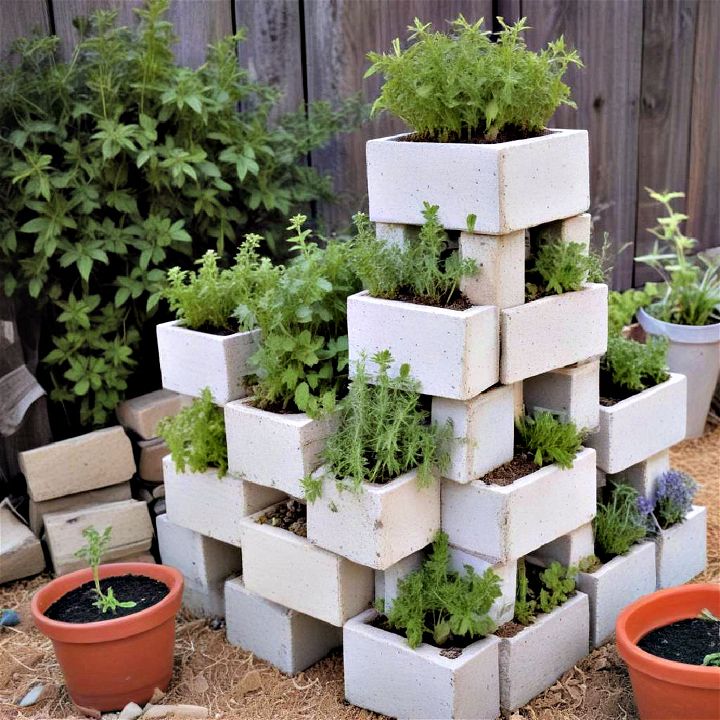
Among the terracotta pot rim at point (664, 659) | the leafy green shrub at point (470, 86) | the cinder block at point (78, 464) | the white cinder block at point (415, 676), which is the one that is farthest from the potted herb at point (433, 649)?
the cinder block at point (78, 464)

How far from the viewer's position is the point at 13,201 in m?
3.80

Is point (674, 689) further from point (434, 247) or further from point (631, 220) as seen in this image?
point (631, 220)

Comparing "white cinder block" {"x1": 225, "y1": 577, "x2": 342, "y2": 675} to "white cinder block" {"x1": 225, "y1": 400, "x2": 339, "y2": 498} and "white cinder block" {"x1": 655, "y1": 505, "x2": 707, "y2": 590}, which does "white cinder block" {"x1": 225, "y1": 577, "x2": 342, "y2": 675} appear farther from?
"white cinder block" {"x1": 655, "y1": 505, "x2": 707, "y2": 590}

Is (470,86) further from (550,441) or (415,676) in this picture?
(415,676)

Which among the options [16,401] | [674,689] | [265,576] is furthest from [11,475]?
[674,689]

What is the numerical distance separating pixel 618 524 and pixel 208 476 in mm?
1342

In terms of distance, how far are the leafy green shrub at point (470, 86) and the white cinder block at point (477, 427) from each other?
0.73 meters

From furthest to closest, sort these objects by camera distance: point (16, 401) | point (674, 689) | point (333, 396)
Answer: point (16, 401) < point (333, 396) < point (674, 689)

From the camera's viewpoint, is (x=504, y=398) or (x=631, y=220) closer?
(x=504, y=398)

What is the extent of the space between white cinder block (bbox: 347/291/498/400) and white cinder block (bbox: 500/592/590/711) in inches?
30.5

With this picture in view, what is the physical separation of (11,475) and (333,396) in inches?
71.1

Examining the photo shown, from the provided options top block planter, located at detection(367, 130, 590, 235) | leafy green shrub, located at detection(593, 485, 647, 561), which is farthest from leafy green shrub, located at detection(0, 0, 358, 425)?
leafy green shrub, located at detection(593, 485, 647, 561)

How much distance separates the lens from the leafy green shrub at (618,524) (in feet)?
11.5

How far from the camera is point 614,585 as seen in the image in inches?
136
